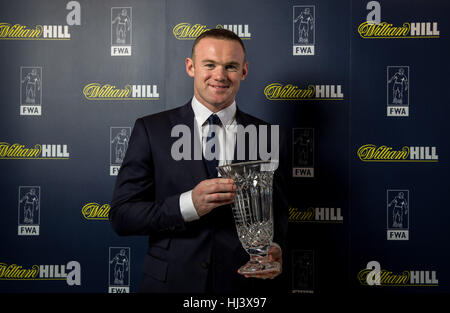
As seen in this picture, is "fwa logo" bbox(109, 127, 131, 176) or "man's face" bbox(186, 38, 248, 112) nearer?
"man's face" bbox(186, 38, 248, 112)

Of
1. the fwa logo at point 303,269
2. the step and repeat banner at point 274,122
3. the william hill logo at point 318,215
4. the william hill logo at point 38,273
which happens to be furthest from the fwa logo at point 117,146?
the fwa logo at point 303,269

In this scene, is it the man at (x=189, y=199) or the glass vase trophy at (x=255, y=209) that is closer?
the glass vase trophy at (x=255, y=209)

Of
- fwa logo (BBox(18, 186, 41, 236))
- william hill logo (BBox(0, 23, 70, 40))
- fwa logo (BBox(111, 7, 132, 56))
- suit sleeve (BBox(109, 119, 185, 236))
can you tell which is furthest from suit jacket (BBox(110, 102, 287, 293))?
william hill logo (BBox(0, 23, 70, 40))

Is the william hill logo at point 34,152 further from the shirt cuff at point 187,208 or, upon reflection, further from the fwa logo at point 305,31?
the fwa logo at point 305,31

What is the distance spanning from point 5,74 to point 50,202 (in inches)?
35.4

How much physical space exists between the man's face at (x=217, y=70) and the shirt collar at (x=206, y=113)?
0.03 m

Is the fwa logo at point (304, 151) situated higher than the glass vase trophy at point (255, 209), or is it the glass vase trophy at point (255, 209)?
the fwa logo at point (304, 151)

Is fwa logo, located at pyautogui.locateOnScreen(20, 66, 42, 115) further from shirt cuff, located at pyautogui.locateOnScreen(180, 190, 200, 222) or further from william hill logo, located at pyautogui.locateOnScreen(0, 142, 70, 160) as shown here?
shirt cuff, located at pyautogui.locateOnScreen(180, 190, 200, 222)

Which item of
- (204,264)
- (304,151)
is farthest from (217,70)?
(304,151)

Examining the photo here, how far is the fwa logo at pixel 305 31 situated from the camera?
2680 millimetres

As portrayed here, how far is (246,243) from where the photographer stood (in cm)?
147

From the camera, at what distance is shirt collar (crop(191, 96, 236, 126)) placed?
1.75 m

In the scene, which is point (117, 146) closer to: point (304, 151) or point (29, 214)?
point (29, 214)

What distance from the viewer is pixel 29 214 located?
2.71m
